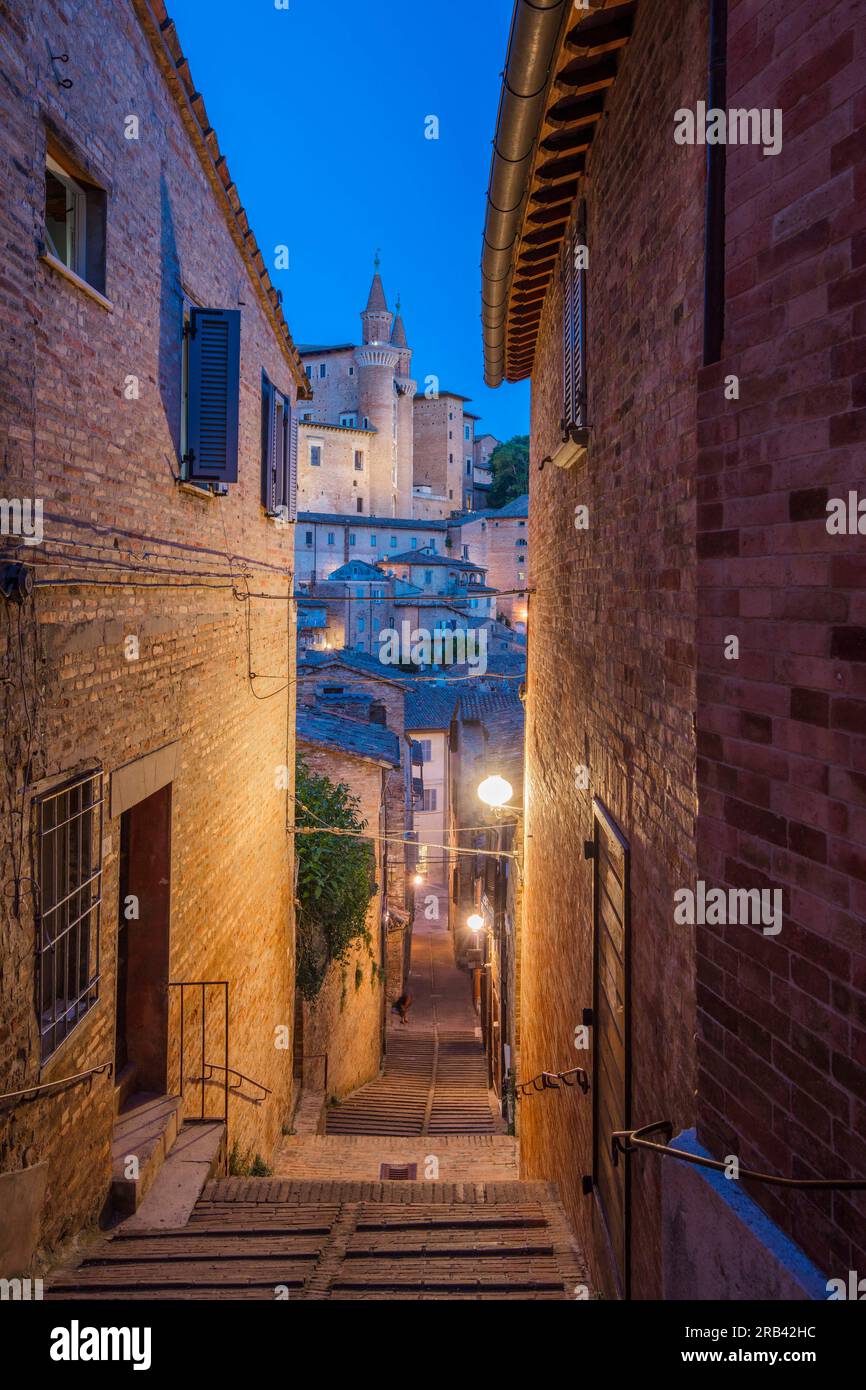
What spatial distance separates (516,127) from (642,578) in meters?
2.58

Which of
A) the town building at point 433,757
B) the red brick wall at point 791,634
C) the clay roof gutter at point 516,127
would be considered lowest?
the town building at point 433,757

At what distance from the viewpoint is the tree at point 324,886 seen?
1540cm

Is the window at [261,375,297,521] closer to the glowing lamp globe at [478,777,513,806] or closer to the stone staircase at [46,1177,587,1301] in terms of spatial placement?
the glowing lamp globe at [478,777,513,806]

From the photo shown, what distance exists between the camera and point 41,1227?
4719 mm

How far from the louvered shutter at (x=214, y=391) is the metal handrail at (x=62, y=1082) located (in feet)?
14.3

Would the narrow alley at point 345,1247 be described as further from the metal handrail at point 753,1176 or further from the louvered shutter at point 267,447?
the louvered shutter at point 267,447

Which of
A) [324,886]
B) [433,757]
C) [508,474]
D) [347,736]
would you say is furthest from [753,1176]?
[508,474]

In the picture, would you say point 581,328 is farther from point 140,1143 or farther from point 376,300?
point 376,300

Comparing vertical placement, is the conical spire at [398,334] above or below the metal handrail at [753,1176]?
above

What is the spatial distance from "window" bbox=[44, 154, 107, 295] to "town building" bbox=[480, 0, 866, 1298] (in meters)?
2.37

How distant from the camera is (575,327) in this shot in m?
6.36

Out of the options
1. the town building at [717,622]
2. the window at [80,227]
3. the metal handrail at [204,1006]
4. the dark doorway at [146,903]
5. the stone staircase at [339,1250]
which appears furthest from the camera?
the metal handrail at [204,1006]

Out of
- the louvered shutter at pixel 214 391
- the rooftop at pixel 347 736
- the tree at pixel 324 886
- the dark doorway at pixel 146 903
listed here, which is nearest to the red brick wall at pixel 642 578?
the louvered shutter at pixel 214 391

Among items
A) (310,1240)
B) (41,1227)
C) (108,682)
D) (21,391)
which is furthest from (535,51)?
(310,1240)
